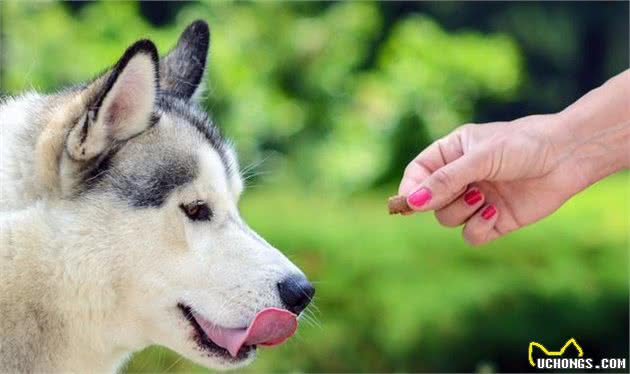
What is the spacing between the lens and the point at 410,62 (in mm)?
11695

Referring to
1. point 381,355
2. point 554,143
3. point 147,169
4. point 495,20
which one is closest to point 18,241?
point 147,169

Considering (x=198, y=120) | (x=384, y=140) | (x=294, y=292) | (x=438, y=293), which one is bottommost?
(x=438, y=293)

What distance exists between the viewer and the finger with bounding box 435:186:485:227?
4148 millimetres

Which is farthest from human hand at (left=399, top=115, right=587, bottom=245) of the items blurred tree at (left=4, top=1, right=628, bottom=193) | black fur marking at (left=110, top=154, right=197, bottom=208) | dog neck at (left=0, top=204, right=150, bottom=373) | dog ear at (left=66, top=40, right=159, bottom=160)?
blurred tree at (left=4, top=1, right=628, bottom=193)

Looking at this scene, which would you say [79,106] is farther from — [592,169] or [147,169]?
[592,169]

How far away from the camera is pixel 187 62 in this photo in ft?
13.9

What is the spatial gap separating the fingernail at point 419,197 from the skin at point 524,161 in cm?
2

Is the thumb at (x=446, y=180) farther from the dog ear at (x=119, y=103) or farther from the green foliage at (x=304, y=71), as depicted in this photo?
the green foliage at (x=304, y=71)

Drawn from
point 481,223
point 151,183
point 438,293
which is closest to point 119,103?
point 151,183

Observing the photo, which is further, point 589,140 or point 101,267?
point 589,140

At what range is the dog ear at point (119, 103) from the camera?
3512 millimetres

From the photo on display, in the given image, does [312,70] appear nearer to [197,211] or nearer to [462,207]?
[462,207]

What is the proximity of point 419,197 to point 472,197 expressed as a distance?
317mm

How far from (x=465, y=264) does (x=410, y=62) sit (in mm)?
4482
